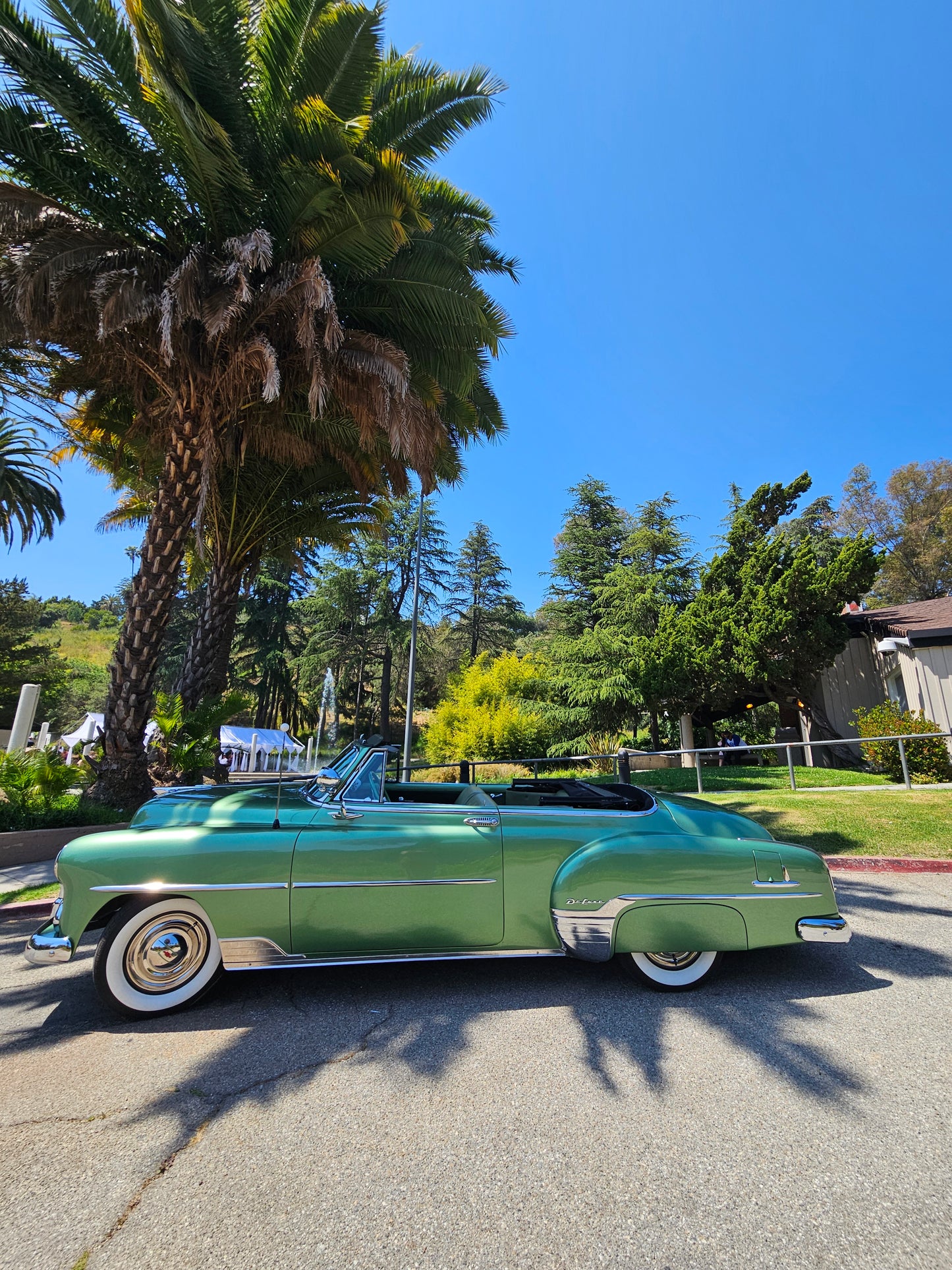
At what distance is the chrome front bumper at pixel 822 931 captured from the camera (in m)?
3.32

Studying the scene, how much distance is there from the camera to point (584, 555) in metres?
24.0

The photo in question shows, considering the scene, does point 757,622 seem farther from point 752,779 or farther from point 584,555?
point 584,555

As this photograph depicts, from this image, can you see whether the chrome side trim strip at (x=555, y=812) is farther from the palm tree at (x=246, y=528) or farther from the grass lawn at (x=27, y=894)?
the palm tree at (x=246, y=528)

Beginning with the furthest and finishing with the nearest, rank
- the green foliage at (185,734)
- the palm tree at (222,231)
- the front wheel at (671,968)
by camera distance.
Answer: the green foliage at (185,734) < the palm tree at (222,231) < the front wheel at (671,968)

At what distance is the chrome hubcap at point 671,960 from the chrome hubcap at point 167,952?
8.16ft

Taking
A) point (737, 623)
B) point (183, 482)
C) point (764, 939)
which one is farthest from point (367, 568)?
point (764, 939)

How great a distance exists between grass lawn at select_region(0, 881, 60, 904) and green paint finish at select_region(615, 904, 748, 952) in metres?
5.28

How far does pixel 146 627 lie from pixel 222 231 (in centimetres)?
538

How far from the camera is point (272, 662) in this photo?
33.3 meters

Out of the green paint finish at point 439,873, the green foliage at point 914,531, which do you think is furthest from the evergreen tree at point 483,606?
the green paint finish at point 439,873

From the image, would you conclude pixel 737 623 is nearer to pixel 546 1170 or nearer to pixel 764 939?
pixel 764 939

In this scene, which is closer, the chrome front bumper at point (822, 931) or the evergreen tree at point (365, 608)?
the chrome front bumper at point (822, 931)

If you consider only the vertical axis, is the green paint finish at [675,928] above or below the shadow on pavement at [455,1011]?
above

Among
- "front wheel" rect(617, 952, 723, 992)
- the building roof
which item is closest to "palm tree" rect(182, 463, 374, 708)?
"front wheel" rect(617, 952, 723, 992)
